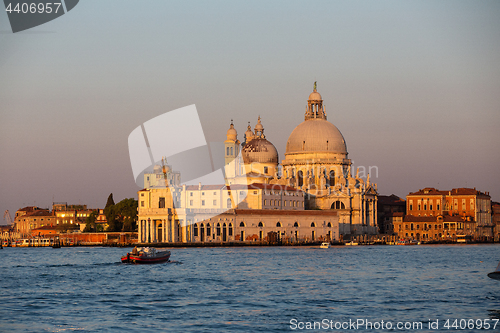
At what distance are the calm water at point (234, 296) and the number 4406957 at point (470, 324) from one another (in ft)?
1.08

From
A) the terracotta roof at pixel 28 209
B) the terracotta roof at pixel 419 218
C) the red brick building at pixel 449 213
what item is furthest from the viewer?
the terracotta roof at pixel 28 209

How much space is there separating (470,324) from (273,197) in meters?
63.1

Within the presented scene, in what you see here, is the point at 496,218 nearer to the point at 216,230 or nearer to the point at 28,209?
the point at 216,230

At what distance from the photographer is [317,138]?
96.1 m

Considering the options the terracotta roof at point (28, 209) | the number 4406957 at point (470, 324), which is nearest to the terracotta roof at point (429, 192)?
the terracotta roof at point (28, 209)

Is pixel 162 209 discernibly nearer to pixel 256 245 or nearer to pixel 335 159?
pixel 256 245

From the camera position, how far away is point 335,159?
96438 mm

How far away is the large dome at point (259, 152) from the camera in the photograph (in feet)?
328

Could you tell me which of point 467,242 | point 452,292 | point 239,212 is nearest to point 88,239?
point 239,212

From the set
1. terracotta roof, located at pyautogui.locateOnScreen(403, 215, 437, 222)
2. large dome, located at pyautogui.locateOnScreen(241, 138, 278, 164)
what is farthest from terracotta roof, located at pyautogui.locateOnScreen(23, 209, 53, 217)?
terracotta roof, located at pyautogui.locateOnScreen(403, 215, 437, 222)

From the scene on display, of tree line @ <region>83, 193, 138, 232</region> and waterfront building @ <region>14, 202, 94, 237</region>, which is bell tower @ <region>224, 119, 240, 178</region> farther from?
waterfront building @ <region>14, 202, 94, 237</region>

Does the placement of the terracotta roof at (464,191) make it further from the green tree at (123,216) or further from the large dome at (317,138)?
the green tree at (123,216)

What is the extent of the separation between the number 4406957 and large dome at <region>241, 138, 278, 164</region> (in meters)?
74.1

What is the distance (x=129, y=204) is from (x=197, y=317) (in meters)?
71.1
